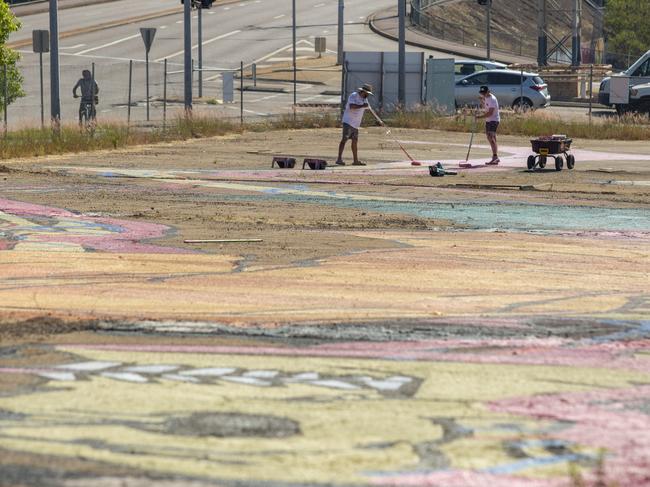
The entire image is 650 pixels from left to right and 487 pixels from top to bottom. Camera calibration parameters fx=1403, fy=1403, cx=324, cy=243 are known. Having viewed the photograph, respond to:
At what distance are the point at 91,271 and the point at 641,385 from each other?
623cm

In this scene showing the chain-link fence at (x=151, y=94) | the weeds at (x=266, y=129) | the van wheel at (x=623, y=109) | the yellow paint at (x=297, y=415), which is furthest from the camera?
the chain-link fence at (x=151, y=94)

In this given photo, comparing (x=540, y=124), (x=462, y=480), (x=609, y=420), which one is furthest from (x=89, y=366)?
(x=540, y=124)

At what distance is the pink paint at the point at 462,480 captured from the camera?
6703 mm

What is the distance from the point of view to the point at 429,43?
231 ft

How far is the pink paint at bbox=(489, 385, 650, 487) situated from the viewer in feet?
23.5

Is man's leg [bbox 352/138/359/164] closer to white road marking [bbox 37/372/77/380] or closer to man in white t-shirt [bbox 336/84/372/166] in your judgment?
man in white t-shirt [bbox 336/84/372/166]

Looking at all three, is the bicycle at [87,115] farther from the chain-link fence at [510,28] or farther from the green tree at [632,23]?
the green tree at [632,23]

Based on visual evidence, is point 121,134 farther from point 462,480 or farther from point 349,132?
point 462,480

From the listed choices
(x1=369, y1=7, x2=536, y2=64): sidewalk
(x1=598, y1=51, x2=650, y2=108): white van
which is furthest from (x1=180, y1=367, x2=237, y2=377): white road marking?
(x1=369, y1=7, x2=536, y2=64): sidewalk

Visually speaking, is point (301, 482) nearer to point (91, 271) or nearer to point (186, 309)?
point (186, 309)

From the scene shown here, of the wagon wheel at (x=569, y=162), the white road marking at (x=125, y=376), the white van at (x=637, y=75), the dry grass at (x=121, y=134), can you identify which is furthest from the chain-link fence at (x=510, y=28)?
the white road marking at (x=125, y=376)

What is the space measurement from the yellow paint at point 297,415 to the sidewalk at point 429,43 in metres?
58.5

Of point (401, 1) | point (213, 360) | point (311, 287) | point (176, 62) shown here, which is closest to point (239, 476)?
point (213, 360)

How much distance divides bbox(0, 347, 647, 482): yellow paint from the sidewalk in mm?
58478
